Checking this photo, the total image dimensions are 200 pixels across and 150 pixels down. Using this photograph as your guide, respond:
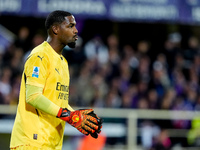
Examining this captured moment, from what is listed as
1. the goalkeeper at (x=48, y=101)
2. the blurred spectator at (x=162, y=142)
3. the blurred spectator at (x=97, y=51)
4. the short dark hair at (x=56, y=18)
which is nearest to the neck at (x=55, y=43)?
the goalkeeper at (x=48, y=101)

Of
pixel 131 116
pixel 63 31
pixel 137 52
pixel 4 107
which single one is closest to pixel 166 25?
pixel 137 52

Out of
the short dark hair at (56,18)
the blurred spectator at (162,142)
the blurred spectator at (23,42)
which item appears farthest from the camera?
the blurred spectator at (23,42)

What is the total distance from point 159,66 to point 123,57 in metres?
1.00

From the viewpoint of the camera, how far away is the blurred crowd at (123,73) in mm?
9453

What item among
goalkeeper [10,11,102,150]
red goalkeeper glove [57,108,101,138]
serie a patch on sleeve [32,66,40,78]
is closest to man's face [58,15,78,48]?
goalkeeper [10,11,102,150]

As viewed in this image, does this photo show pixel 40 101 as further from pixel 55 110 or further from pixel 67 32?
pixel 67 32

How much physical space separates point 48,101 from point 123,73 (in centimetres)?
708

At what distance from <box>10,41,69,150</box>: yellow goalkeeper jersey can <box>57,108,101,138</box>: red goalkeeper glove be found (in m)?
0.25

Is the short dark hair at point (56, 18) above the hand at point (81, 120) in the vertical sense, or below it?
above

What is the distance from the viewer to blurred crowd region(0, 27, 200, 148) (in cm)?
945

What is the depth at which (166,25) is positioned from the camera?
1353 centimetres

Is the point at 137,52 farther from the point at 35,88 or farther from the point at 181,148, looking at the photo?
the point at 35,88

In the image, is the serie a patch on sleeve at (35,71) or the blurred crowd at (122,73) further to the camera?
the blurred crowd at (122,73)

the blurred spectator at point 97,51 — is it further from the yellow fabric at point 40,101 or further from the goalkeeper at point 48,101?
the yellow fabric at point 40,101
